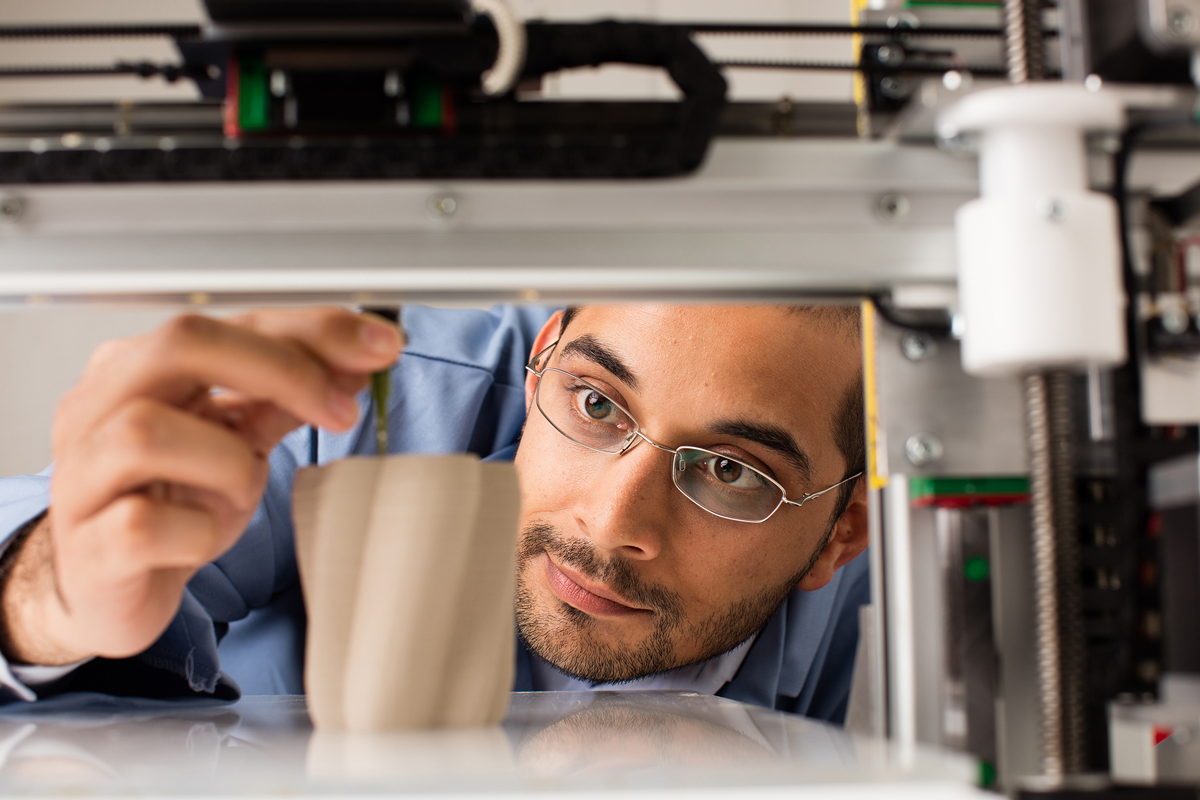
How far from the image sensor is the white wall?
2084 millimetres

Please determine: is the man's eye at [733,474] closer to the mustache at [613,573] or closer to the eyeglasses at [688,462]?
the eyeglasses at [688,462]

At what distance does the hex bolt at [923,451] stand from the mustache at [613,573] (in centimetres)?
95

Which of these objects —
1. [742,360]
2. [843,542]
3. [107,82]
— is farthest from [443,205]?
[107,82]

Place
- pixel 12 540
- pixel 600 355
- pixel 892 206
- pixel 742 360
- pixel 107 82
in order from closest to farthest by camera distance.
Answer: pixel 892 206
pixel 12 540
pixel 742 360
pixel 600 355
pixel 107 82

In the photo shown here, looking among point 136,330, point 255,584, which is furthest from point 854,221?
point 136,330

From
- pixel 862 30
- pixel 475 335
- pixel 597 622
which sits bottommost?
pixel 597 622

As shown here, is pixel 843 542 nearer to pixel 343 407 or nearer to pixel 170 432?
pixel 343 407

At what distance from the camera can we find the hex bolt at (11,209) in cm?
53

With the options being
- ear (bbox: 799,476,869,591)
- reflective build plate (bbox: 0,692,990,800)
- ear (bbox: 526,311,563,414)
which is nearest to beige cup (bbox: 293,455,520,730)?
reflective build plate (bbox: 0,692,990,800)

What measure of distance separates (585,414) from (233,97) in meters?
1.06

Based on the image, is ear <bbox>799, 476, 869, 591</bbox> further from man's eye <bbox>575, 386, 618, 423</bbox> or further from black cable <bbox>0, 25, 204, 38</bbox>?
black cable <bbox>0, 25, 204, 38</bbox>

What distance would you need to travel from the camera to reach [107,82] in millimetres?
2211

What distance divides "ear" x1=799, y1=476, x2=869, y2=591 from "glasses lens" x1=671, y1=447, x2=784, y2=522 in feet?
1.14

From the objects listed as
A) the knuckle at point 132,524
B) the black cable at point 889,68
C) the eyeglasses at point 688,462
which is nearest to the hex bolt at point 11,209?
the knuckle at point 132,524
